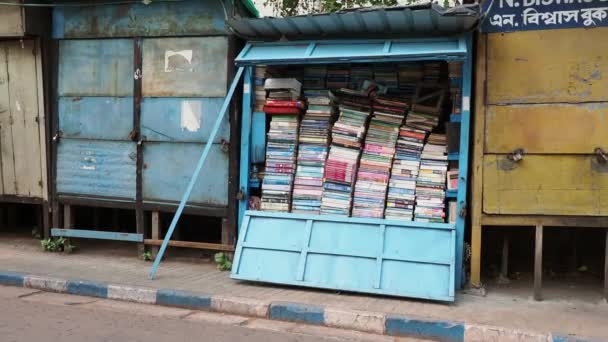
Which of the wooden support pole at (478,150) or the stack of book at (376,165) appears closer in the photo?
the wooden support pole at (478,150)

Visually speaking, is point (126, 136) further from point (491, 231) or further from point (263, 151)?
point (491, 231)

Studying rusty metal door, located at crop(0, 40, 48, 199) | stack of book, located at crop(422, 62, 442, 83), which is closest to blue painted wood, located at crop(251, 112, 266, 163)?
stack of book, located at crop(422, 62, 442, 83)

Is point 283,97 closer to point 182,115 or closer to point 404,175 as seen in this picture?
Result: point 182,115

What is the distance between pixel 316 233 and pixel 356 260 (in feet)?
1.75

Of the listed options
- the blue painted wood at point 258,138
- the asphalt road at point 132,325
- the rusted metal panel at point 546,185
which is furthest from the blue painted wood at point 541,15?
the asphalt road at point 132,325

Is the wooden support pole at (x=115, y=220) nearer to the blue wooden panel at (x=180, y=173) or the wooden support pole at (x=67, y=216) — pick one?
the wooden support pole at (x=67, y=216)

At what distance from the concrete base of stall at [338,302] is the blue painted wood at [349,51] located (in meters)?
2.35

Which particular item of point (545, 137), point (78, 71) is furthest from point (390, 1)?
point (78, 71)

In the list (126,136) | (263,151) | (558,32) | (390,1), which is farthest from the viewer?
(390,1)

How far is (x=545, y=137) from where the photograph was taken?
5.25m

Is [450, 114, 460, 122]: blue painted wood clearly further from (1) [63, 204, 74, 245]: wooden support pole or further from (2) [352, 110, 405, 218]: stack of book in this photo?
(1) [63, 204, 74, 245]: wooden support pole

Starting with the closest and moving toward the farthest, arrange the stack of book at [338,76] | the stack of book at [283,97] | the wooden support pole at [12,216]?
the stack of book at [283,97], the stack of book at [338,76], the wooden support pole at [12,216]

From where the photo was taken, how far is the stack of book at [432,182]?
5695mm

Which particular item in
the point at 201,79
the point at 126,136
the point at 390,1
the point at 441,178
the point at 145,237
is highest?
the point at 390,1
